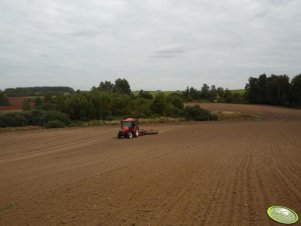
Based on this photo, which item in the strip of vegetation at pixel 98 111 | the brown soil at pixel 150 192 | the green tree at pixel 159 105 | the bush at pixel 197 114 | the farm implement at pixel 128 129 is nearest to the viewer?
the brown soil at pixel 150 192

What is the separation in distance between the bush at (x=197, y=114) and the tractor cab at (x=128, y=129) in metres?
36.3

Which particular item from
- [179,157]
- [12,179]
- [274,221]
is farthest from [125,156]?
[274,221]

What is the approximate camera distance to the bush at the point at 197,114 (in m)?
66.6

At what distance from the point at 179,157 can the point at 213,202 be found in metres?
8.13

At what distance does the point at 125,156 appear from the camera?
17703 mm

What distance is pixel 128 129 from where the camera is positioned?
100 feet

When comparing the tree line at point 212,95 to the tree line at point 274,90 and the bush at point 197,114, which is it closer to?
the tree line at point 274,90

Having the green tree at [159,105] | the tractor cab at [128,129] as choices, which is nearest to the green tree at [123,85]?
the green tree at [159,105]

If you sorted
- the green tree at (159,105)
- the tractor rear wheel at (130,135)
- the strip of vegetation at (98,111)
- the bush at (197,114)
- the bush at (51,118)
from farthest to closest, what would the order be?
the green tree at (159,105)
the bush at (197,114)
the strip of vegetation at (98,111)
the bush at (51,118)
the tractor rear wheel at (130,135)

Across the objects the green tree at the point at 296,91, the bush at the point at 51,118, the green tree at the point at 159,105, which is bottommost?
the bush at the point at 51,118

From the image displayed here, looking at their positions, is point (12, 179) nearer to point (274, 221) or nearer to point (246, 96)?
point (274, 221)

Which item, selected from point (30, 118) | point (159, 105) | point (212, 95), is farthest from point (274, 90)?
point (30, 118)

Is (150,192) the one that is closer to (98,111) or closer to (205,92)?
(98,111)

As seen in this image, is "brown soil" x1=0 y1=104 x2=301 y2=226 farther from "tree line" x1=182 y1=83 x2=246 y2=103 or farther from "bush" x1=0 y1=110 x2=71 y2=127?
"tree line" x1=182 y1=83 x2=246 y2=103
